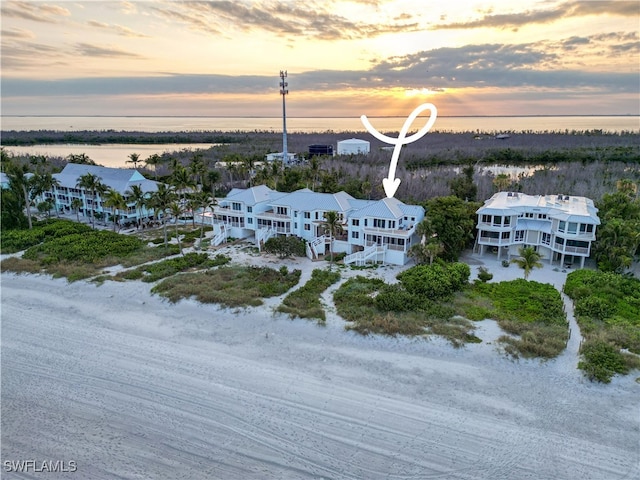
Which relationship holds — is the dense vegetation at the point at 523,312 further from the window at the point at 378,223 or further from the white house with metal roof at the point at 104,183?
the white house with metal roof at the point at 104,183

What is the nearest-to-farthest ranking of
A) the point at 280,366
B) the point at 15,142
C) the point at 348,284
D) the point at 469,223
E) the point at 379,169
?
the point at 280,366 < the point at 348,284 < the point at 469,223 < the point at 379,169 < the point at 15,142

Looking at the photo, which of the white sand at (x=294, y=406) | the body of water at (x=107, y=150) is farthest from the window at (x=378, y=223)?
the body of water at (x=107, y=150)

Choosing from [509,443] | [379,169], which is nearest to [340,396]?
[509,443]

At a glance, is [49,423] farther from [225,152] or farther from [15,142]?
[15,142]

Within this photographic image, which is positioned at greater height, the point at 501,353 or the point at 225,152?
the point at 225,152

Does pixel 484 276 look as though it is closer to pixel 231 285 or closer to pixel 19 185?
pixel 231 285

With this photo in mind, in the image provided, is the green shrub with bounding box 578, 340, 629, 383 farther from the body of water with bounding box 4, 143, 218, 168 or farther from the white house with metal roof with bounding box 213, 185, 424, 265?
the body of water with bounding box 4, 143, 218, 168

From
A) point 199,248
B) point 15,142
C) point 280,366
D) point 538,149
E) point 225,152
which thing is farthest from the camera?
point 15,142
